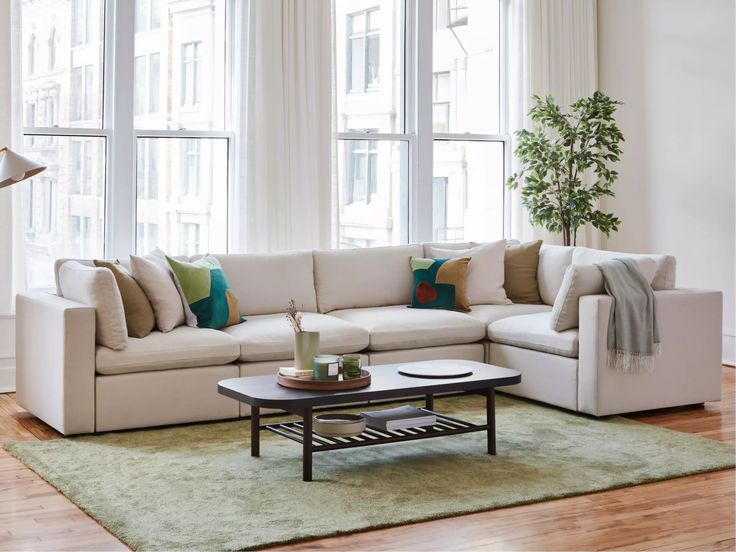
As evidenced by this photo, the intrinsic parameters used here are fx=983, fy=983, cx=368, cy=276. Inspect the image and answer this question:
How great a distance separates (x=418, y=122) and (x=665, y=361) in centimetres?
287

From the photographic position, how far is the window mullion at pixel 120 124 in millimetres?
6270

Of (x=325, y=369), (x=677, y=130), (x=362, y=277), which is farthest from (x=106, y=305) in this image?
(x=677, y=130)

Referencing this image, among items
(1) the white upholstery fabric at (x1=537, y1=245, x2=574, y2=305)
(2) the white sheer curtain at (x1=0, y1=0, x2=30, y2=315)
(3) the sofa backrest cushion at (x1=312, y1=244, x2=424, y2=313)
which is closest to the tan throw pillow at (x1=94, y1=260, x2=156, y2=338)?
(2) the white sheer curtain at (x1=0, y1=0, x2=30, y2=315)

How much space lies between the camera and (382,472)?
4.17m

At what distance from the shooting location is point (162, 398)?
494 cm

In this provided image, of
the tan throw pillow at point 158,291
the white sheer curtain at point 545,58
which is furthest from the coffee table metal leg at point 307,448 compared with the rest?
the white sheer curtain at point 545,58

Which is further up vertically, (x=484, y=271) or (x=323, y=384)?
(x=484, y=271)

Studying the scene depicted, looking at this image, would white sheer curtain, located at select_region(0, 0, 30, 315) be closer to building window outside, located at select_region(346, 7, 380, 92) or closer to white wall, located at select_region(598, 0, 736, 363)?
building window outside, located at select_region(346, 7, 380, 92)

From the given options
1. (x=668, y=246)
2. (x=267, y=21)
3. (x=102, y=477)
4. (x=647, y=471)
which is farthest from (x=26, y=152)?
(x=668, y=246)

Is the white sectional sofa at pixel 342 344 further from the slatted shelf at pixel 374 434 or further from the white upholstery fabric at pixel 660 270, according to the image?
the slatted shelf at pixel 374 434

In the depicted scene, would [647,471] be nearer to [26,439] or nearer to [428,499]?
[428,499]

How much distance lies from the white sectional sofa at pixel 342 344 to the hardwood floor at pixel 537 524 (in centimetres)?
73

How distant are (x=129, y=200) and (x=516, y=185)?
282cm

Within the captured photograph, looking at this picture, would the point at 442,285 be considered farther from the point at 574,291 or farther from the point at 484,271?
the point at 574,291
